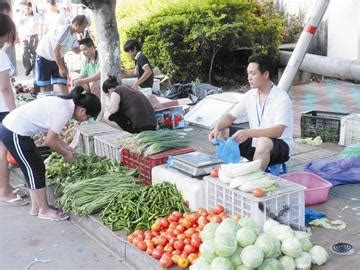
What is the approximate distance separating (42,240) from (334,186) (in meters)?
3.10

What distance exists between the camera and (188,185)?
5023 mm

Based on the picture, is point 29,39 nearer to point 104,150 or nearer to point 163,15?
point 163,15

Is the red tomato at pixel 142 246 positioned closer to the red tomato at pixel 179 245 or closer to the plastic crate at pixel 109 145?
the red tomato at pixel 179 245

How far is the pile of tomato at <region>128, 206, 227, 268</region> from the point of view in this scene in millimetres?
4184

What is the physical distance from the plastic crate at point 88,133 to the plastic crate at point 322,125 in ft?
8.88

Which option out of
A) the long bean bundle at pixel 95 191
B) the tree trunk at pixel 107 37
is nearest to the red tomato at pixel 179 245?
the long bean bundle at pixel 95 191

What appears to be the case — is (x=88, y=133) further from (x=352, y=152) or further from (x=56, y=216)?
(x=352, y=152)

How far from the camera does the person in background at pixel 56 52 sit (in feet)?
30.0

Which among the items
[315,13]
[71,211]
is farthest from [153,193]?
→ [315,13]

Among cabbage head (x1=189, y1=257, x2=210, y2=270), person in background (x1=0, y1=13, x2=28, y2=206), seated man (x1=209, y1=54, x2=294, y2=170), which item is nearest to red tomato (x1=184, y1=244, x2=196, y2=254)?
cabbage head (x1=189, y1=257, x2=210, y2=270)

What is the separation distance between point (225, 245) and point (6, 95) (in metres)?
3.34

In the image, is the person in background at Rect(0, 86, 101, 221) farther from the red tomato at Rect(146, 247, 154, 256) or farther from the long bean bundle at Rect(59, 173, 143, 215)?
the red tomato at Rect(146, 247, 154, 256)

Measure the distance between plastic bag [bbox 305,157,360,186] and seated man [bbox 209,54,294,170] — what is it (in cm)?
77

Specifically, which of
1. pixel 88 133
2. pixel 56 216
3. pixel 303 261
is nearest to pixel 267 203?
pixel 303 261
